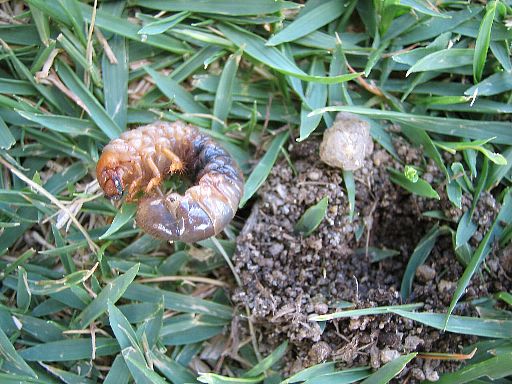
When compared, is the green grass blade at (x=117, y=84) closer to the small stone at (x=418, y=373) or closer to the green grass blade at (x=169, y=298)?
the green grass blade at (x=169, y=298)

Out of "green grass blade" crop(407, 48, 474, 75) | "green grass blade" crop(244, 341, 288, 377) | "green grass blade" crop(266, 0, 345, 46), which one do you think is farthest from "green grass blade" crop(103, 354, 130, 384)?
"green grass blade" crop(407, 48, 474, 75)

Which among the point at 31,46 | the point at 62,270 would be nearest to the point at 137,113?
Answer: the point at 31,46

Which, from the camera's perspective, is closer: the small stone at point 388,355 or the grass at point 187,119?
the small stone at point 388,355

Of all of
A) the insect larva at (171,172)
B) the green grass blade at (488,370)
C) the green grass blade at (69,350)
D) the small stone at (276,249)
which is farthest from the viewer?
the small stone at (276,249)

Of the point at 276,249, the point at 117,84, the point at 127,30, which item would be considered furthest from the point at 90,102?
the point at 276,249

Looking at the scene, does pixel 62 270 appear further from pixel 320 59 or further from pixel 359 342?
pixel 320 59

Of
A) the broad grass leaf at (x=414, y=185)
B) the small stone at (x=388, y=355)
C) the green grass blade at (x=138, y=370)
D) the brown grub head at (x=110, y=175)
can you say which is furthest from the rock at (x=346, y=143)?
the green grass blade at (x=138, y=370)

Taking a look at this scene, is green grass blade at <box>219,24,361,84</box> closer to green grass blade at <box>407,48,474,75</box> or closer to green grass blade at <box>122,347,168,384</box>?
green grass blade at <box>407,48,474,75</box>
